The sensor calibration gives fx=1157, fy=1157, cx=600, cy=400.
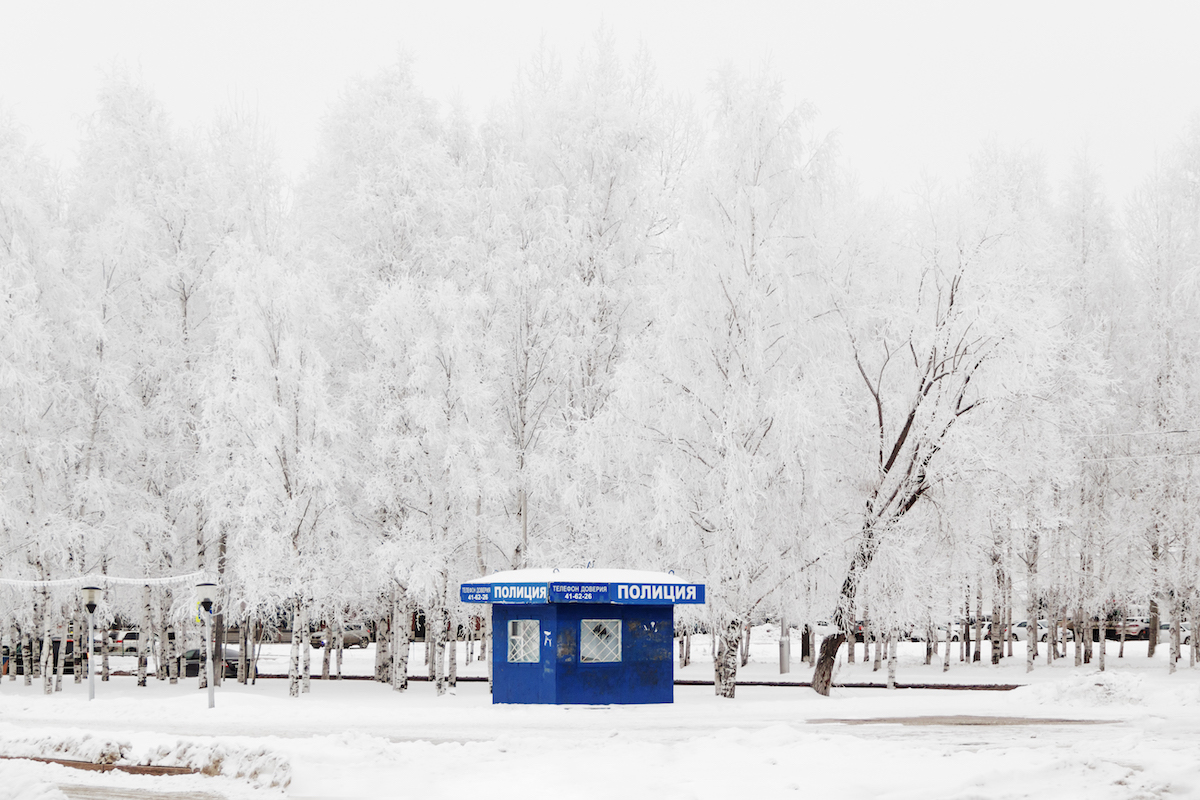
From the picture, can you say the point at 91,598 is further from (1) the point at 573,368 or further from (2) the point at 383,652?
(1) the point at 573,368

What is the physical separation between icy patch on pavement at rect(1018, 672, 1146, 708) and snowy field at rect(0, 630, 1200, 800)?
0.04 metres

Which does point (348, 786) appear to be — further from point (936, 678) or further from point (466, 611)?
point (936, 678)

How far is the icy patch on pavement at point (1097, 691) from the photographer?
22281 mm

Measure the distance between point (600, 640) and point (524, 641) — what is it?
1.60 meters

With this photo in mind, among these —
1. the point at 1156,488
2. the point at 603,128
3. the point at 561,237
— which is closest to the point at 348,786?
the point at 561,237

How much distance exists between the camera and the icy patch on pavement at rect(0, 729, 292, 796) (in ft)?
45.4

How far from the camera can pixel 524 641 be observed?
79.3ft

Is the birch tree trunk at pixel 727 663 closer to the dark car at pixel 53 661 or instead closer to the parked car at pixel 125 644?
the dark car at pixel 53 661

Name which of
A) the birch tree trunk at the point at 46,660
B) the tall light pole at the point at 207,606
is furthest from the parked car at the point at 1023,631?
the tall light pole at the point at 207,606

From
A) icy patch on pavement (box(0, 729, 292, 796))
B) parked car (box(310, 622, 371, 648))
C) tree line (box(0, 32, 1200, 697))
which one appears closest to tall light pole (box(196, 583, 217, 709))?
tree line (box(0, 32, 1200, 697))

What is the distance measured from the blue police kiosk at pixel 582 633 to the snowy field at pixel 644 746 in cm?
76

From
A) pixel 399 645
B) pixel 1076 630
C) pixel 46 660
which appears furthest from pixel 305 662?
pixel 1076 630

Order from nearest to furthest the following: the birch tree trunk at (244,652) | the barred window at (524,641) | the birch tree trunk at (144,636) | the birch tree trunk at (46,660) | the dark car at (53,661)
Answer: the barred window at (524,641) < the birch tree trunk at (46,660) < the birch tree trunk at (244,652) < the birch tree trunk at (144,636) < the dark car at (53,661)

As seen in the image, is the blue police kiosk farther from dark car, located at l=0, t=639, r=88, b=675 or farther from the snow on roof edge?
dark car, located at l=0, t=639, r=88, b=675
